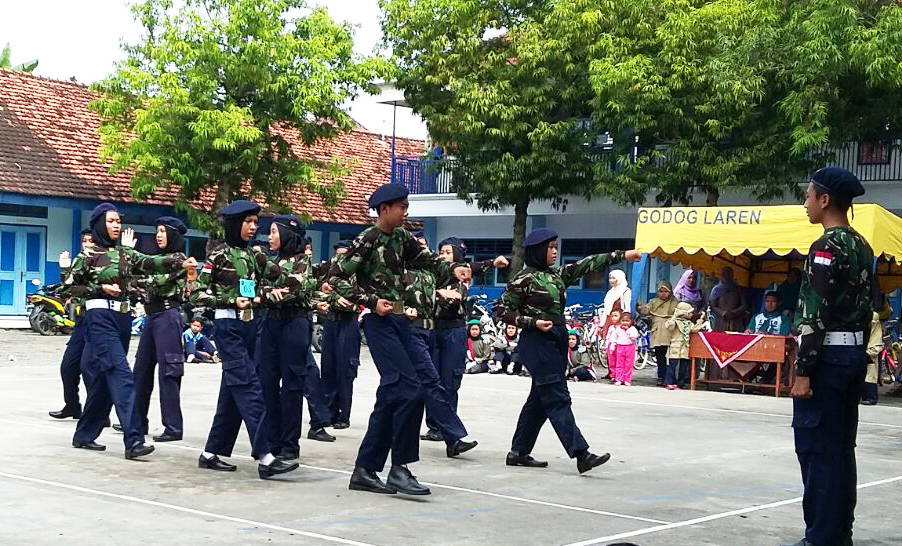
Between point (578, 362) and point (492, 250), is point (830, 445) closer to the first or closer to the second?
point (578, 362)

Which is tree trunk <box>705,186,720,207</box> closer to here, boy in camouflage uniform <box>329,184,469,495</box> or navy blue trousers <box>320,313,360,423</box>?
navy blue trousers <box>320,313,360,423</box>

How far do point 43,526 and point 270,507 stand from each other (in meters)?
1.43

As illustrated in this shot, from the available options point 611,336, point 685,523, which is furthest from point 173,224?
point 611,336

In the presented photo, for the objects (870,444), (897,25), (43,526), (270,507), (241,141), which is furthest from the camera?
(241,141)

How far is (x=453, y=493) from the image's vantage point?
8914 mm

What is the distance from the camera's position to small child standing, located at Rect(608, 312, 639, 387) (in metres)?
20.2

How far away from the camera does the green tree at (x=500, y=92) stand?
27203mm

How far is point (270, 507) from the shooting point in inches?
318

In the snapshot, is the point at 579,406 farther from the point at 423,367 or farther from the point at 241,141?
the point at 241,141

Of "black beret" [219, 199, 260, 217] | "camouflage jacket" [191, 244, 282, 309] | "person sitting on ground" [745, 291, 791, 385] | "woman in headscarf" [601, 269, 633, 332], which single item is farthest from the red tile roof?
"black beret" [219, 199, 260, 217]

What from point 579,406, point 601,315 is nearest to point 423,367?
point 579,406

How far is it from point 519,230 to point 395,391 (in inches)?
836

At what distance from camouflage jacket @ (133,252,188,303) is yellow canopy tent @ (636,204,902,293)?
8.98m

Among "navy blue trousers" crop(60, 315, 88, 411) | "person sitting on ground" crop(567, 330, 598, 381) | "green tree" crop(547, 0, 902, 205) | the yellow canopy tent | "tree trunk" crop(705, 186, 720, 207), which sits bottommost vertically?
"person sitting on ground" crop(567, 330, 598, 381)
